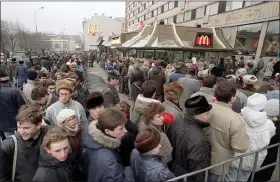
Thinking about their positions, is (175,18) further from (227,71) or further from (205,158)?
(205,158)

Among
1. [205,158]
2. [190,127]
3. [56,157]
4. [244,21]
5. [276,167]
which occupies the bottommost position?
[276,167]

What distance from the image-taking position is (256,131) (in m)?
2.39

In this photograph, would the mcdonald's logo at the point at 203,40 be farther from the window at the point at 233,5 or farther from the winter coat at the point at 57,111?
the window at the point at 233,5

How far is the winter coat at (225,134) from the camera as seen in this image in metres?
2.23

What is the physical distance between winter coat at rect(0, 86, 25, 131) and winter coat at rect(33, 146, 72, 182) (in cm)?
231

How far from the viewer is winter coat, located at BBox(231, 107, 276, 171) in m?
2.34

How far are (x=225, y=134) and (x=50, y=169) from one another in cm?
184

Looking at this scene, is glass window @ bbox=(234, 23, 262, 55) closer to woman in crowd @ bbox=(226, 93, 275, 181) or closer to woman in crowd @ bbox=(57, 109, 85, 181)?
woman in crowd @ bbox=(226, 93, 275, 181)

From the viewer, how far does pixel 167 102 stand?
305cm

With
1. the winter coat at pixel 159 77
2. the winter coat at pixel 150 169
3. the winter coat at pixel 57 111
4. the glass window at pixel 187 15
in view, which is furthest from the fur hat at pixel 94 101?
the glass window at pixel 187 15

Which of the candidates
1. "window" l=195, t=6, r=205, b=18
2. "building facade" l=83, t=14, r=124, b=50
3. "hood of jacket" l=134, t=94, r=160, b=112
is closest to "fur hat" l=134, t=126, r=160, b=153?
"hood of jacket" l=134, t=94, r=160, b=112

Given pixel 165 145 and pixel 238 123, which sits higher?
pixel 238 123

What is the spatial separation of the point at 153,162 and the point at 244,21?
17791mm

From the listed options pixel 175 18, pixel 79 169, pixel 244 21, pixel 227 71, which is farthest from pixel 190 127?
pixel 175 18
